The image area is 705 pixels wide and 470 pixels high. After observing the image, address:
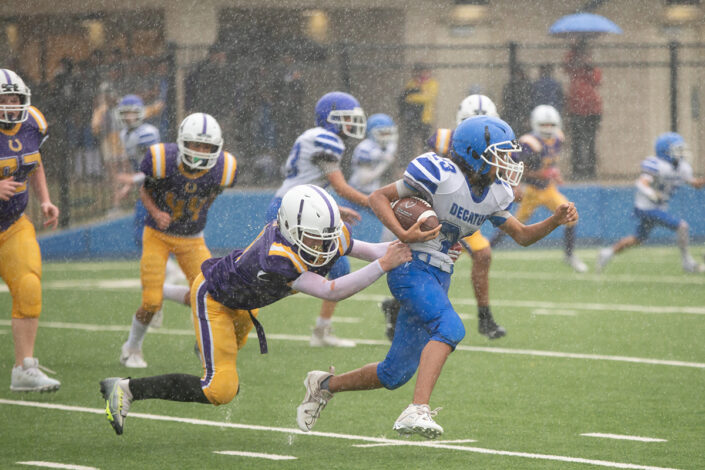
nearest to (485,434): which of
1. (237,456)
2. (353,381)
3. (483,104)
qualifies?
(353,381)

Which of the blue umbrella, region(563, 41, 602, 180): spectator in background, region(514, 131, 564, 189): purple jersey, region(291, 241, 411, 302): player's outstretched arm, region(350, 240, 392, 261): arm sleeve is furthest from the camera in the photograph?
region(563, 41, 602, 180): spectator in background

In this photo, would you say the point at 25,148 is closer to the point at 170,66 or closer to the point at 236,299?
the point at 236,299

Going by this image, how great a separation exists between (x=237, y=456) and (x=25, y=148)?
2.70m

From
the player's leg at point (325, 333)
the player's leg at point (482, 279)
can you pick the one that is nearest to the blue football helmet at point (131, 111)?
the player's leg at point (325, 333)

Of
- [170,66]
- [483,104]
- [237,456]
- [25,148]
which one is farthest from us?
[170,66]

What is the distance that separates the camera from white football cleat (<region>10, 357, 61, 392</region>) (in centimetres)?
736

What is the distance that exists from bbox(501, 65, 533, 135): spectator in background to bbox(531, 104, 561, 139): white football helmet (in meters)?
4.33

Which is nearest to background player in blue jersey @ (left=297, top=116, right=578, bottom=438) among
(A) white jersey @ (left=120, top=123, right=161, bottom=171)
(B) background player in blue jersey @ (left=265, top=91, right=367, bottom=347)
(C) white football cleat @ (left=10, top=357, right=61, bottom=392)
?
(C) white football cleat @ (left=10, top=357, right=61, bottom=392)

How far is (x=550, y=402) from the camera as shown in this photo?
7039mm

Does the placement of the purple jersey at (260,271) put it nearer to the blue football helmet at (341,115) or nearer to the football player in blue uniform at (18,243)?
the football player in blue uniform at (18,243)

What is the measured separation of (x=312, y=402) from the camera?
19.6 ft

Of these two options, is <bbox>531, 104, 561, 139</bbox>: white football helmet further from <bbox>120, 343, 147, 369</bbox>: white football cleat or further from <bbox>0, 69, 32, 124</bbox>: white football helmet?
<bbox>0, 69, 32, 124</bbox>: white football helmet

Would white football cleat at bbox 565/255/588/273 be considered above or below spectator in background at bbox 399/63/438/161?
below

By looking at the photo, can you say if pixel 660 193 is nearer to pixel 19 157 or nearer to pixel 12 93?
pixel 19 157
